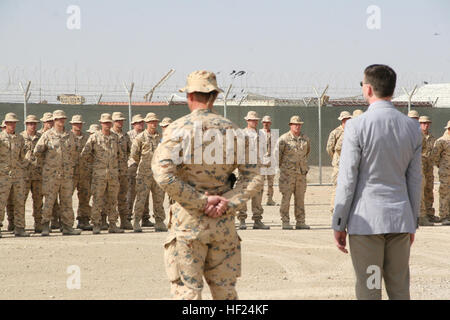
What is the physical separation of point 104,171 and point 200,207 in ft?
24.8

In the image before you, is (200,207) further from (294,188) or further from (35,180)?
(35,180)

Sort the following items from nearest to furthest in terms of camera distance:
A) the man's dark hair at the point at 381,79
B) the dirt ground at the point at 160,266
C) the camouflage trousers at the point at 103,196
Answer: the man's dark hair at the point at 381,79
the dirt ground at the point at 160,266
the camouflage trousers at the point at 103,196

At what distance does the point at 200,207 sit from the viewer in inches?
181

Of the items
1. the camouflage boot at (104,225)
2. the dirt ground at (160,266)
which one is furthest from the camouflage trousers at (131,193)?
the dirt ground at (160,266)

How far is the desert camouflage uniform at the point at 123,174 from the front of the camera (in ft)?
40.7

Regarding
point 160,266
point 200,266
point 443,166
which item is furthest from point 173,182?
point 443,166

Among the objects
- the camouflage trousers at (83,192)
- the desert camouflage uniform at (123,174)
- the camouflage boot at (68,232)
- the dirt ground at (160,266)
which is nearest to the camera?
the dirt ground at (160,266)

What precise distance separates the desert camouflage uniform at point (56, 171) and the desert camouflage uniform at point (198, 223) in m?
7.26

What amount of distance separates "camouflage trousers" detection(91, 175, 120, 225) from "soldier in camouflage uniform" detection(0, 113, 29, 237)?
1122mm

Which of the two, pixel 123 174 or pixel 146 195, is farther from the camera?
pixel 123 174

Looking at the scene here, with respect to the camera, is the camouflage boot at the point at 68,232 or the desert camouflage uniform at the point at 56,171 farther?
the camouflage boot at the point at 68,232

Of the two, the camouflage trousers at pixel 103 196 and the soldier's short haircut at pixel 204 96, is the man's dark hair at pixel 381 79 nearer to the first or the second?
the soldier's short haircut at pixel 204 96
